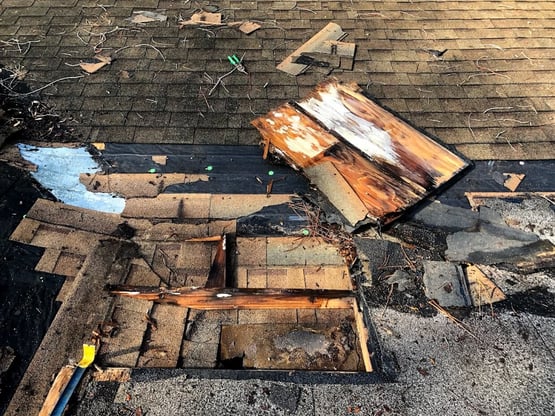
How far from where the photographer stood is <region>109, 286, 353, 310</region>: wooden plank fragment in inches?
137

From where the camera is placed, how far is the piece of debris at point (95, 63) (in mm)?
5457

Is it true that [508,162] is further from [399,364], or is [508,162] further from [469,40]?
[399,364]

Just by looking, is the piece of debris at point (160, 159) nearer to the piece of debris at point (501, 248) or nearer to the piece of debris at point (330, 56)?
the piece of debris at point (330, 56)

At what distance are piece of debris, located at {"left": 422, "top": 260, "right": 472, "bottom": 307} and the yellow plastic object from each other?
279 centimetres

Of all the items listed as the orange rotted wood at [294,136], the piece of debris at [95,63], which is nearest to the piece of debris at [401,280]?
the orange rotted wood at [294,136]

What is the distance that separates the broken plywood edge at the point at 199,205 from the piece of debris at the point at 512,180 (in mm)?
2396

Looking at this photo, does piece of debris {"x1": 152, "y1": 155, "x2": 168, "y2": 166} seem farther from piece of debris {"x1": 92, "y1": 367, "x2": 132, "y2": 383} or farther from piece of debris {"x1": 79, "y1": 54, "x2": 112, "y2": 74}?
piece of debris {"x1": 92, "y1": 367, "x2": 132, "y2": 383}

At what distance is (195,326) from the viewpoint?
352cm

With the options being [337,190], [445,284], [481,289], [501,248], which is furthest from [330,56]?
[481,289]

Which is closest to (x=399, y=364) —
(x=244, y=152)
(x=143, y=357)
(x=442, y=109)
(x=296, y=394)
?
(x=296, y=394)

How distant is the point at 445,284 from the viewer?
3646mm

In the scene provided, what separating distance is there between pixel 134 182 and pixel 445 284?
3263 millimetres

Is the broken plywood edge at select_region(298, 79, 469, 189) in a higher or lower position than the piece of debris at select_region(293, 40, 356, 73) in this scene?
lower

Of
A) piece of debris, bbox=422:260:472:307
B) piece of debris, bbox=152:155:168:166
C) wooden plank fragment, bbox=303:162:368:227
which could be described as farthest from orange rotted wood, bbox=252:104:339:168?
piece of debris, bbox=422:260:472:307
